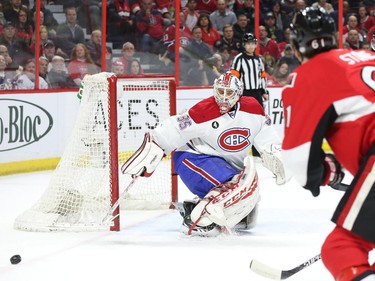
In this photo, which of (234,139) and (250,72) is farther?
(250,72)

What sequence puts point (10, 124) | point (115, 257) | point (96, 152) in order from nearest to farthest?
point (115, 257)
point (96, 152)
point (10, 124)

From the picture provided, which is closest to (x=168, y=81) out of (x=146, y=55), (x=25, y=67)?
(x=25, y=67)

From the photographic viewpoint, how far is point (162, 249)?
4.43 metres

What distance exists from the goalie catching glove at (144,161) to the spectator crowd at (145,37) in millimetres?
3206

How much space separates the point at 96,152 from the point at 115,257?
1.01 metres

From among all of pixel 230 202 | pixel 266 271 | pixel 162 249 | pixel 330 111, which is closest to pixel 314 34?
pixel 330 111

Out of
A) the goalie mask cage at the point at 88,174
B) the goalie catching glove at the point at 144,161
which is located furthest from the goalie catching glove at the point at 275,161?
the goalie mask cage at the point at 88,174

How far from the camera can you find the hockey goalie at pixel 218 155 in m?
4.70

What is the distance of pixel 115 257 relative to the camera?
13.9 feet

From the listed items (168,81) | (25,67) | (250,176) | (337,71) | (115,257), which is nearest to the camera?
(337,71)

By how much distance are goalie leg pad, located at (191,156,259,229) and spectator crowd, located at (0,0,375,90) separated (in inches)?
135

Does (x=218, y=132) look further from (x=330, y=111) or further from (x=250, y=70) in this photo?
(x=250, y=70)

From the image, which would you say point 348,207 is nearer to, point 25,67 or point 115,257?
point 115,257

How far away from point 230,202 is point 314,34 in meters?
2.31
